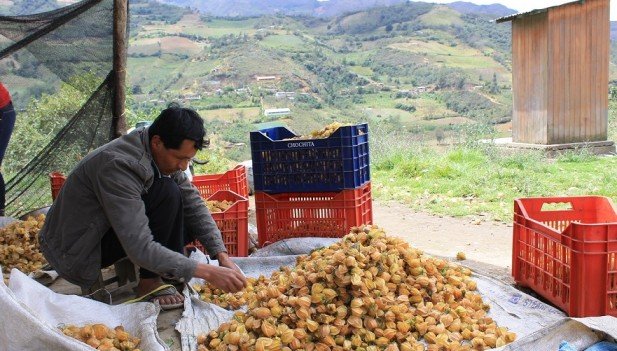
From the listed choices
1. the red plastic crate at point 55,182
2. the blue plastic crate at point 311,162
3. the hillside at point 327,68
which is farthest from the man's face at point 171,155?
the hillside at point 327,68

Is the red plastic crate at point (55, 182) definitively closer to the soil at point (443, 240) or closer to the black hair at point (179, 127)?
the soil at point (443, 240)

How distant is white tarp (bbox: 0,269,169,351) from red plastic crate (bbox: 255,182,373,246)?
54.9 inches

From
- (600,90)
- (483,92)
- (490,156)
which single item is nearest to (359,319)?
(490,156)

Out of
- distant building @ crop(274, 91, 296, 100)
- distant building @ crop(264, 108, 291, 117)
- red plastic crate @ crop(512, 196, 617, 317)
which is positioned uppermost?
distant building @ crop(274, 91, 296, 100)

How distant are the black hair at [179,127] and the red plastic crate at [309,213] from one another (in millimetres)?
1347

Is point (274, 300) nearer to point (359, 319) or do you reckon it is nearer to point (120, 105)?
point (359, 319)

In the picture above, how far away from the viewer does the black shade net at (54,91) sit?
491 centimetres

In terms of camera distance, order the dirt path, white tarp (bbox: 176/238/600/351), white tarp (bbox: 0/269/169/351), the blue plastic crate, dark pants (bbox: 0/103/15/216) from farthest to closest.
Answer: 1. dark pants (bbox: 0/103/15/216)
2. the dirt path
3. the blue plastic crate
4. white tarp (bbox: 176/238/600/351)
5. white tarp (bbox: 0/269/169/351)

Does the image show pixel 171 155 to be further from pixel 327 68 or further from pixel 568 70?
pixel 327 68

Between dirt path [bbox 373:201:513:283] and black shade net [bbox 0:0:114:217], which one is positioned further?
black shade net [bbox 0:0:114:217]

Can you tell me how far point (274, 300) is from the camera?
264cm

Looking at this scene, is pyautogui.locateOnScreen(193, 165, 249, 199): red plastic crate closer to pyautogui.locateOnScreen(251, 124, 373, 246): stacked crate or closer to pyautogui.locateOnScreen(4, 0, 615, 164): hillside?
pyautogui.locateOnScreen(251, 124, 373, 246): stacked crate

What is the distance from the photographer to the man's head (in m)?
2.82

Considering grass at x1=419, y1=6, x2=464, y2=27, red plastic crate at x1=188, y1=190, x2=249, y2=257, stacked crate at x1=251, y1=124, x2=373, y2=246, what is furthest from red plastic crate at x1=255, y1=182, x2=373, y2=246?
grass at x1=419, y1=6, x2=464, y2=27
